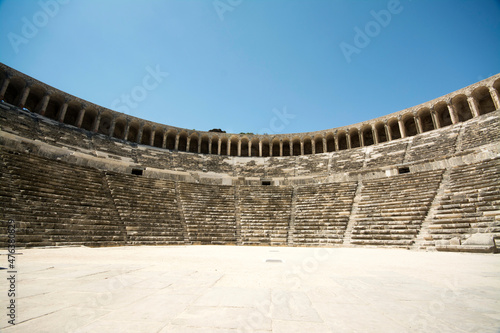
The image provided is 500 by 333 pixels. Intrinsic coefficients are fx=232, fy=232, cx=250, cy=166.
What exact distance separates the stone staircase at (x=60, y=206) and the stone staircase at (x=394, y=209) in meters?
13.1

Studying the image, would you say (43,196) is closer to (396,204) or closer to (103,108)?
(103,108)

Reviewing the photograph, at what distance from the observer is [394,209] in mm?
13414

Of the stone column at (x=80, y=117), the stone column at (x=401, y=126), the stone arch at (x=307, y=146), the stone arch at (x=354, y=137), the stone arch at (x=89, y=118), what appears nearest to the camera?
the stone column at (x=80, y=117)

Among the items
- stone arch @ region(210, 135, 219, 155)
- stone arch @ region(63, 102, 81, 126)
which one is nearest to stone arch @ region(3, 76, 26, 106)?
stone arch @ region(63, 102, 81, 126)

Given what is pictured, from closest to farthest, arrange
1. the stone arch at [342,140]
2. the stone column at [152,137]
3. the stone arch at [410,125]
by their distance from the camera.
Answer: the stone arch at [410,125]
the stone column at [152,137]
the stone arch at [342,140]

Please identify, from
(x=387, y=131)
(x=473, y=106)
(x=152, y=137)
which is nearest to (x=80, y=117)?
(x=152, y=137)

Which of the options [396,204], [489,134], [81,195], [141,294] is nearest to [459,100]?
[489,134]

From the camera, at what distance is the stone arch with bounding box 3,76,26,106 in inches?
792

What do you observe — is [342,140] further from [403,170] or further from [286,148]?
[403,170]

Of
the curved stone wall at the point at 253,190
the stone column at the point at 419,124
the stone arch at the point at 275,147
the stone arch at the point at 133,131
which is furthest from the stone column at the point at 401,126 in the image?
the stone arch at the point at 133,131

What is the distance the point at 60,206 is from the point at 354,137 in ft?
89.4

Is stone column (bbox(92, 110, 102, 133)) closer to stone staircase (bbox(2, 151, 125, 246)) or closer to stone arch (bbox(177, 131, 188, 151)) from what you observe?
stone arch (bbox(177, 131, 188, 151))

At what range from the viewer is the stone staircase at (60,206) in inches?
399

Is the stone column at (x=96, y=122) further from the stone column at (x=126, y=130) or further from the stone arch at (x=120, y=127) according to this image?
the stone column at (x=126, y=130)
